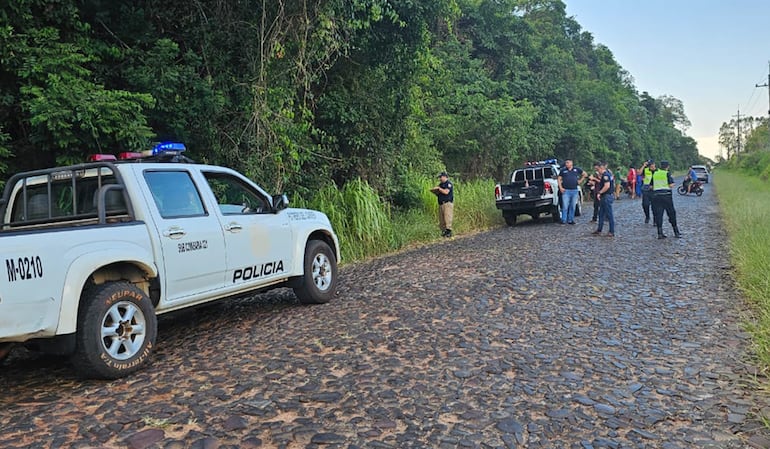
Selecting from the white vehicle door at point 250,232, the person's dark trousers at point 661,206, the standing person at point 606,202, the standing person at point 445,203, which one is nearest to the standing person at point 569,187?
the standing person at point 606,202

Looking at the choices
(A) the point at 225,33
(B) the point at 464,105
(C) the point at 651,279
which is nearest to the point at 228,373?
(C) the point at 651,279

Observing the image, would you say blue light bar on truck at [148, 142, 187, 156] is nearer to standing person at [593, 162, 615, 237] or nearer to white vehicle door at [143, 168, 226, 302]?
white vehicle door at [143, 168, 226, 302]

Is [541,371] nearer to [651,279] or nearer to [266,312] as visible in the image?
[266,312]

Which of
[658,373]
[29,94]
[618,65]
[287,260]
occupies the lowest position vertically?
[658,373]

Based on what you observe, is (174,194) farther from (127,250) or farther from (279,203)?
(279,203)

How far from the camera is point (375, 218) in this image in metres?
12.6

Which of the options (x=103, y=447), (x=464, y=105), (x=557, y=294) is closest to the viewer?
(x=103, y=447)

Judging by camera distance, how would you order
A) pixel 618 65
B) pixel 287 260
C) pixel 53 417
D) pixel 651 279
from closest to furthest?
pixel 53 417 < pixel 287 260 < pixel 651 279 < pixel 618 65

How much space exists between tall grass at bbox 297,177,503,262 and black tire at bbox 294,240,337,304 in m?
3.96

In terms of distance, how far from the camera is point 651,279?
8078 millimetres

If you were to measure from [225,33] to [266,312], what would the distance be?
5.89m

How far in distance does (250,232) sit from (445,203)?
9.76 meters

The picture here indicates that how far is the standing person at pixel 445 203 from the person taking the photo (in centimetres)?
1526

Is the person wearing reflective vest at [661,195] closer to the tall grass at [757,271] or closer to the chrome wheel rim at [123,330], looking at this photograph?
the tall grass at [757,271]
